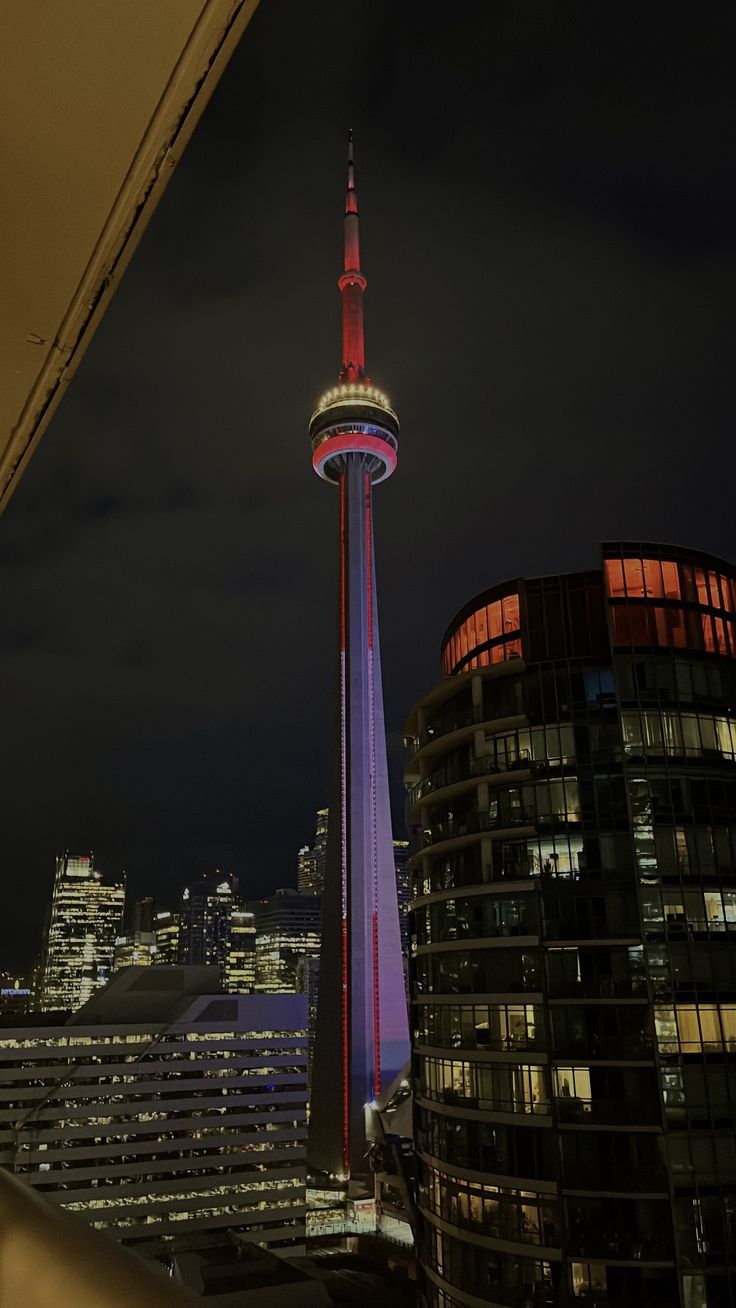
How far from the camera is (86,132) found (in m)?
1.43

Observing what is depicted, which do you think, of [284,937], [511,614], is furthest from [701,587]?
[284,937]

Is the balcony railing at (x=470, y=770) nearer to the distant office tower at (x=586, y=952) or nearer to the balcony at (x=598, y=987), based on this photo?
the distant office tower at (x=586, y=952)

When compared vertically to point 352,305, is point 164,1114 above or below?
below

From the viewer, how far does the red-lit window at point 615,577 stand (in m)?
23.2

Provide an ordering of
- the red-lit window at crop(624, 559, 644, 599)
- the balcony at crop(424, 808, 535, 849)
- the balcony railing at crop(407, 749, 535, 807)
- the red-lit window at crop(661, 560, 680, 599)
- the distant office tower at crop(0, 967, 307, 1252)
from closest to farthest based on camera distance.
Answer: the balcony at crop(424, 808, 535, 849), the balcony railing at crop(407, 749, 535, 807), the red-lit window at crop(624, 559, 644, 599), the red-lit window at crop(661, 560, 680, 599), the distant office tower at crop(0, 967, 307, 1252)

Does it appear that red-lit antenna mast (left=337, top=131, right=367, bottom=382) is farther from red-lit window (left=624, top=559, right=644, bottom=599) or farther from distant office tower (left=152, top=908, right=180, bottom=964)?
distant office tower (left=152, top=908, right=180, bottom=964)

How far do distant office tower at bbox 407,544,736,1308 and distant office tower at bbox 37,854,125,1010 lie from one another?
157m

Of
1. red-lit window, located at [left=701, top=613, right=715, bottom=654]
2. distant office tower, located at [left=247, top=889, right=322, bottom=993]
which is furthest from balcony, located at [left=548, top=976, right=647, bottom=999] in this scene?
distant office tower, located at [left=247, top=889, right=322, bottom=993]

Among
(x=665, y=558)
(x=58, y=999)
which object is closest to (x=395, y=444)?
(x=665, y=558)

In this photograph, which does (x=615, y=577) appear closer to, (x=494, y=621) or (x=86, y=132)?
(x=494, y=621)

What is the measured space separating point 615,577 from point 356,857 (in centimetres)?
3345

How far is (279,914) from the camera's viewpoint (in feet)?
506

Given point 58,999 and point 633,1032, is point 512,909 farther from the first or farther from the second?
point 58,999

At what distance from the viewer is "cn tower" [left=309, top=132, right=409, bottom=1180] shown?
49.1 meters
